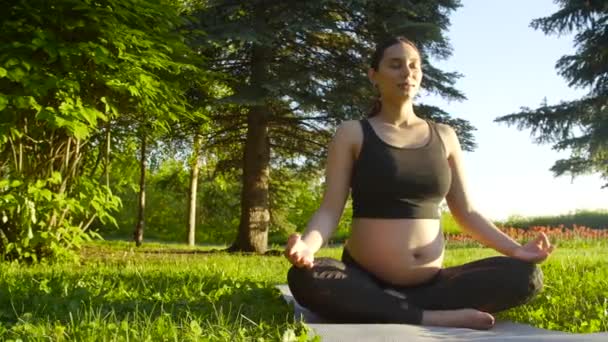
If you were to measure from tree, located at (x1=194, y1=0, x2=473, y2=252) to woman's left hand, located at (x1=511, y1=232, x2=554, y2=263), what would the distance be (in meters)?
7.47

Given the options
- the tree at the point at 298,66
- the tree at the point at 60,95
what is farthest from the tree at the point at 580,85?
the tree at the point at 60,95

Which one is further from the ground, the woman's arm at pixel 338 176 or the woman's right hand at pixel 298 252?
the woman's arm at pixel 338 176

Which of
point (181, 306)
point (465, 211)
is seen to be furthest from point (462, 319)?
point (181, 306)

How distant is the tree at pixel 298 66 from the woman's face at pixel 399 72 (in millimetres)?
7142

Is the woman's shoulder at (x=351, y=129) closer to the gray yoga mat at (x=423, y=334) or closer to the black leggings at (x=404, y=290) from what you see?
the black leggings at (x=404, y=290)

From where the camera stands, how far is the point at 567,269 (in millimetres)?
5621

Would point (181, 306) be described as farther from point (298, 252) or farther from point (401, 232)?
point (401, 232)

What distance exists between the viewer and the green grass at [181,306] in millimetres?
2945

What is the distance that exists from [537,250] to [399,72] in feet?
3.93

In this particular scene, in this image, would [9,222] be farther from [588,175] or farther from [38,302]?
[588,175]

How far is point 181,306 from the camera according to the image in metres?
4.00

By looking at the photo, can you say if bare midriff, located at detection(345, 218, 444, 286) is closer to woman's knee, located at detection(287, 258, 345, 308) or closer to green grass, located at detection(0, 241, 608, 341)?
woman's knee, located at detection(287, 258, 345, 308)

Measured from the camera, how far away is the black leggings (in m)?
3.29

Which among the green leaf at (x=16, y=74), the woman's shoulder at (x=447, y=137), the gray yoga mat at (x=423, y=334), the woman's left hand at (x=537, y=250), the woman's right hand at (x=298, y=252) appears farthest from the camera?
the green leaf at (x=16, y=74)
